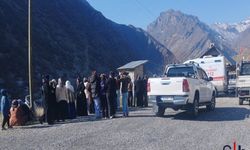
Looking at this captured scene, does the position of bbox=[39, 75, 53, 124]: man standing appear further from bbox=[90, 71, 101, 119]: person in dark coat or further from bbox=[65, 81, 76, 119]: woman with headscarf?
bbox=[90, 71, 101, 119]: person in dark coat

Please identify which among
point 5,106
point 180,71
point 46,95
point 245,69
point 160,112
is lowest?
point 160,112

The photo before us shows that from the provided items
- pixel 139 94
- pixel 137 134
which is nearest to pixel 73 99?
pixel 137 134

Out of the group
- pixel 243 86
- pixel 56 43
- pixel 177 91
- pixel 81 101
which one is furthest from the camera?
pixel 56 43

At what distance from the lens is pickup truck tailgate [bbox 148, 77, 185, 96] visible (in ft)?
59.1

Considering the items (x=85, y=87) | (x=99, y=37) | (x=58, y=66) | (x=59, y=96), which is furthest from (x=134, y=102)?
(x=99, y=37)

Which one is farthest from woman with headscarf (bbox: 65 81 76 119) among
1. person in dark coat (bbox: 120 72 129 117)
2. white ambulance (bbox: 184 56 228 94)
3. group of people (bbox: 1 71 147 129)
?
white ambulance (bbox: 184 56 228 94)

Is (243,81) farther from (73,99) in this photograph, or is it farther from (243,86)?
(73,99)

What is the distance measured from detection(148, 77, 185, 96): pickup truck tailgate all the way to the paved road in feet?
3.38

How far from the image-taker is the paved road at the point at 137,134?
1228 cm

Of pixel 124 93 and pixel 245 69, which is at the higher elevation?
pixel 245 69

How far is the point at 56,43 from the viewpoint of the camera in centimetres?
6725

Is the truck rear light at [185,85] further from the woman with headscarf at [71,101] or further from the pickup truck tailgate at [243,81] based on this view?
the pickup truck tailgate at [243,81]

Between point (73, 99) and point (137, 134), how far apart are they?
227 inches

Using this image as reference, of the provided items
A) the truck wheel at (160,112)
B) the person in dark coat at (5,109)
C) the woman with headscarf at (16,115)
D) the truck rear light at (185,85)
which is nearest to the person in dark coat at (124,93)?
the truck wheel at (160,112)
